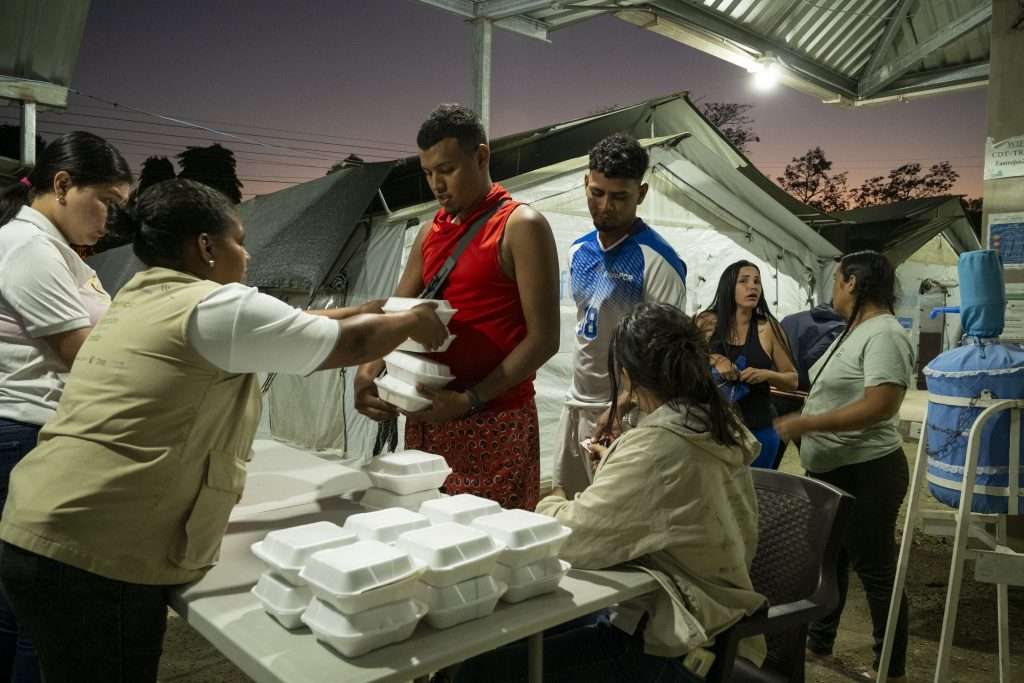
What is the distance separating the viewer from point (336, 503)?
199 centimetres

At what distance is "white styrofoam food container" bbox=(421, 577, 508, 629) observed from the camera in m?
1.22

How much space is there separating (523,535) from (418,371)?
2.32 feet

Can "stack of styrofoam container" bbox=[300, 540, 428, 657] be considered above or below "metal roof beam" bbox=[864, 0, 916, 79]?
below

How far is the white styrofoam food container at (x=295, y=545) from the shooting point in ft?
4.09

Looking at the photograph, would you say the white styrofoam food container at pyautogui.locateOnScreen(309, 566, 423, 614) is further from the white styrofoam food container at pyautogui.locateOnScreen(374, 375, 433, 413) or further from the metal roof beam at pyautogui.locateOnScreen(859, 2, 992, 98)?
the metal roof beam at pyautogui.locateOnScreen(859, 2, 992, 98)

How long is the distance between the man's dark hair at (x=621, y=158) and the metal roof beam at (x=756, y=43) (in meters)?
3.03

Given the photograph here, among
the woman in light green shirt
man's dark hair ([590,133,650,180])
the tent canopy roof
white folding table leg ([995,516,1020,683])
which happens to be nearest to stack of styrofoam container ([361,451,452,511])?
man's dark hair ([590,133,650,180])

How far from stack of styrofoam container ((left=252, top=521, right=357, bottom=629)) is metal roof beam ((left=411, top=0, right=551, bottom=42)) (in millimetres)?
4736

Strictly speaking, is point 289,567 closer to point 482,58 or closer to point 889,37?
point 482,58

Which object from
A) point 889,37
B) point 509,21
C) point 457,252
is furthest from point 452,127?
point 889,37

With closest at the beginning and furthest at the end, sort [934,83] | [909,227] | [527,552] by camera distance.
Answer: [527,552], [934,83], [909,227]

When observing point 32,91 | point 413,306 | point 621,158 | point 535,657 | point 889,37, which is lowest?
point 535,657

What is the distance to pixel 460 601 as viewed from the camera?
1.24m

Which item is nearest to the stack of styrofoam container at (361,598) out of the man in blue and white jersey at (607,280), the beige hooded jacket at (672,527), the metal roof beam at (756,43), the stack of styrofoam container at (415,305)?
the beige hooded jacket at (672,527)
